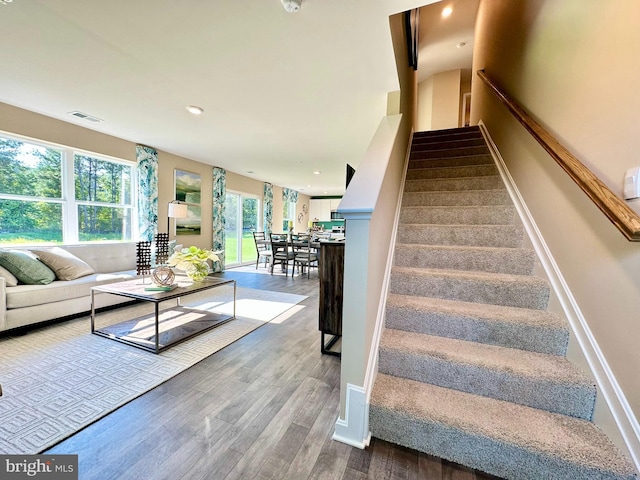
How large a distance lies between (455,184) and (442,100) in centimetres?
397

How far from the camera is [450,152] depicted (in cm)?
336

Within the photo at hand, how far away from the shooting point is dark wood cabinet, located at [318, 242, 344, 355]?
2.13 m

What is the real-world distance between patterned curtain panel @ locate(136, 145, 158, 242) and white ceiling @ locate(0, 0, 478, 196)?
608 mm

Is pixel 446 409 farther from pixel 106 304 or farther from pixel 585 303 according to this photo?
pixel 106 304

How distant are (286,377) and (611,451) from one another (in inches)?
66.2

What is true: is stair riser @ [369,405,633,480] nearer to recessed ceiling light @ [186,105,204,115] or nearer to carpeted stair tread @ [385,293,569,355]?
carpeted stair tread @ [385,293,569,355]

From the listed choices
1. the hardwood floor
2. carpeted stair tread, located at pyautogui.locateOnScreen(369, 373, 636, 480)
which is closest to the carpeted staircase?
carpeted stair tread, located at pyautogui.locateOnScreen(369, 373, 636, 480)

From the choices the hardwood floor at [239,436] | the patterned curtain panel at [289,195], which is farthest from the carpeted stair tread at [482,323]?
the patterned curtain panel at [289,195]

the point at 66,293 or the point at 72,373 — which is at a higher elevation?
the point at 66,293

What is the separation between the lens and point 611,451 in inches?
40.6

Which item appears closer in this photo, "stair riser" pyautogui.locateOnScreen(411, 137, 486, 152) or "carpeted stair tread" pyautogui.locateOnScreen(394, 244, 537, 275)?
"carpeted stair tread" pyautogui.locateOnScreen(394, 244, 537, 275)

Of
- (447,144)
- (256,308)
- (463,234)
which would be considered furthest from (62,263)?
(447,144)

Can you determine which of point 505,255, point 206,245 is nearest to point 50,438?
point 505,255

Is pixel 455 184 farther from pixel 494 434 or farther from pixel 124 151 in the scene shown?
pixel 124 151
